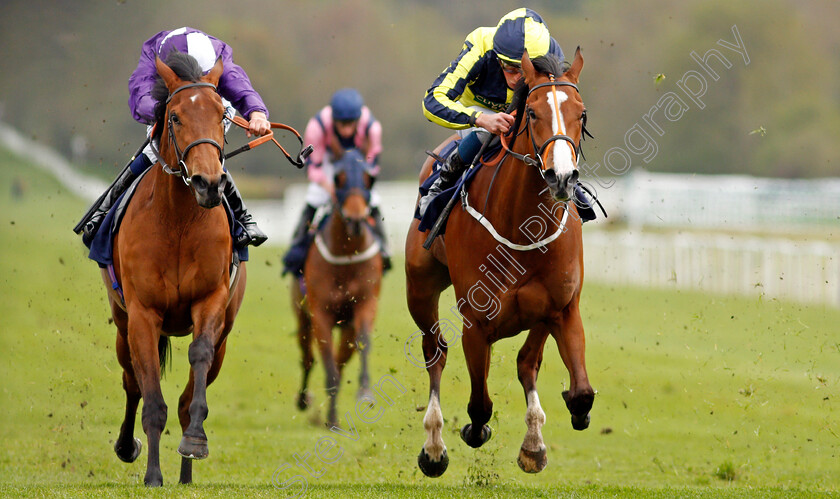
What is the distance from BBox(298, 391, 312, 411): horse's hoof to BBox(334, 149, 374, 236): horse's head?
1505mm

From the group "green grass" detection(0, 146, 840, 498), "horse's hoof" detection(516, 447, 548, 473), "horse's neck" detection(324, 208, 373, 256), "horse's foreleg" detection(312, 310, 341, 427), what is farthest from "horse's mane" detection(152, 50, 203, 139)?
"horse's neck" detection(324, 208, 373, 256)

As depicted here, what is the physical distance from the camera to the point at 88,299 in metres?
15.8

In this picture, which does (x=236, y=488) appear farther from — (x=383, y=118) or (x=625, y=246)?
(x=383, y=118)

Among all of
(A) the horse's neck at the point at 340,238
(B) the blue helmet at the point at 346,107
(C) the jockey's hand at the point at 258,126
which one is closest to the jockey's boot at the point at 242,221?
(C) the jockey's hand at the point at 258,126

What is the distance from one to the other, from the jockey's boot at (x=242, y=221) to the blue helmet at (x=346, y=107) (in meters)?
3.48

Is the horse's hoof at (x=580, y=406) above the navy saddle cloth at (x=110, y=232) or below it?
below

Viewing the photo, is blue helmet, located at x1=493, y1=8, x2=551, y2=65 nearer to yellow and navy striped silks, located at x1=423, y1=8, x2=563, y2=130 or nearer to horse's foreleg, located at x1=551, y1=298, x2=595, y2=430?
yellow and navy striped silks, located at x1=423, y1=8, x2=563, y2=130

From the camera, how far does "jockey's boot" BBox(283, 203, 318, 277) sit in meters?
9.82

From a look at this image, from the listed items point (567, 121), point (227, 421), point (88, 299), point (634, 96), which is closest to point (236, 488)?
point (567, 121)

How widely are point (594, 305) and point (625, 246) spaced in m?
4.30

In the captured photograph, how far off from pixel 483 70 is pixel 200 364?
2.39m

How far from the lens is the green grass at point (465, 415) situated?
22.5 ft

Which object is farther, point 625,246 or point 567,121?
point 625,246

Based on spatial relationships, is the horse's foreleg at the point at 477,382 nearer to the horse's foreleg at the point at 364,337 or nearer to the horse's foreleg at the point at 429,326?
the horse's foreleg at the point at 429,326
